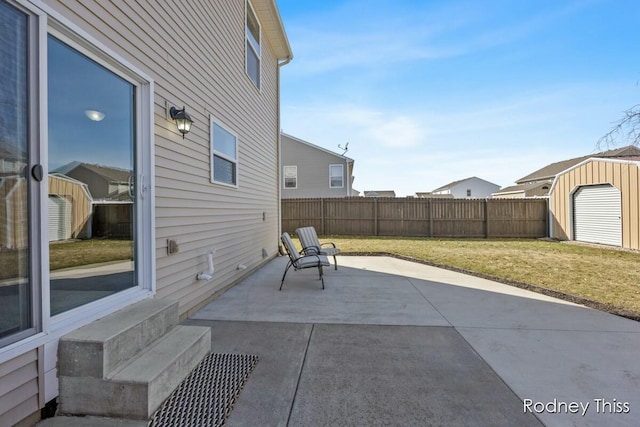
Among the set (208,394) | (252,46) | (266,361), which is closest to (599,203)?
(252,46)

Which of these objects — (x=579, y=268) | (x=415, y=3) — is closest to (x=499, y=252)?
(x=579, y=268)

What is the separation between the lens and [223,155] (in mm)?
4648

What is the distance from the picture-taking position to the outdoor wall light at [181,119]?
321 cm

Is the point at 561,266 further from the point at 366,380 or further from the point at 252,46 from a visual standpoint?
the point at 252,46

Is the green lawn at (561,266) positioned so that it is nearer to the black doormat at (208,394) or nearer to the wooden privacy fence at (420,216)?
the wooden privacy fence at (420,216)

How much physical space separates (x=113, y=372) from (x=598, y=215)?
13675 millimetres

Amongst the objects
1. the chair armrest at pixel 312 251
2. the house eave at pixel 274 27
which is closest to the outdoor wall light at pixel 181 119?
the chair armrest at pixel 312 251

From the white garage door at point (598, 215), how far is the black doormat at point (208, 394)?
1225 cm

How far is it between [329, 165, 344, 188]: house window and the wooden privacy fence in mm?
3776

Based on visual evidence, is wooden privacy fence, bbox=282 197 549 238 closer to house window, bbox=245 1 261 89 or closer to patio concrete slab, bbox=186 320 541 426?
house window, bbox=245 1 261 89

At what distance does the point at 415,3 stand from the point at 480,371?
27.4 feet

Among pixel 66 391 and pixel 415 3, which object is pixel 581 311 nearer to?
pixel 66 391

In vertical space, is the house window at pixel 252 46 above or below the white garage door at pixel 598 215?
above

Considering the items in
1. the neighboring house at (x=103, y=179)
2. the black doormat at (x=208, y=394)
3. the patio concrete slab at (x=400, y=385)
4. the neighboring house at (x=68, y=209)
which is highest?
the neighboring house at (x=103, y=179)
